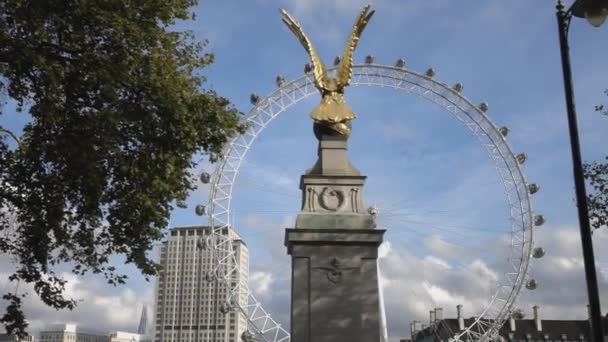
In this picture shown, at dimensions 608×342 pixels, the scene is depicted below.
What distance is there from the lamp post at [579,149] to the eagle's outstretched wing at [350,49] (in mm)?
12383

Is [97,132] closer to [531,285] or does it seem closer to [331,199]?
[331,199]

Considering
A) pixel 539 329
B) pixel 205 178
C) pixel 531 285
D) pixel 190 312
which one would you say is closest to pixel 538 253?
pixel 531 285

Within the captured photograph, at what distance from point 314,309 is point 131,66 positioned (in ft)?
26.8

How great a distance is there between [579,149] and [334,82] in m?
13.5

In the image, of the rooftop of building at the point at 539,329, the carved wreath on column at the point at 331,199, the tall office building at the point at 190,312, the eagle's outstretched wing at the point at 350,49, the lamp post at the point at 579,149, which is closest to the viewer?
the lamp post at the point at 579,149

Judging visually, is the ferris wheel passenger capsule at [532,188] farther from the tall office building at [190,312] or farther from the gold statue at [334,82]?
the tall office building at [190,312]

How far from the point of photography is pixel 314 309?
19.9 meters

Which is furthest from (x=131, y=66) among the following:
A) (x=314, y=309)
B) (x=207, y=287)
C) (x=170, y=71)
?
(x=207, y=287)

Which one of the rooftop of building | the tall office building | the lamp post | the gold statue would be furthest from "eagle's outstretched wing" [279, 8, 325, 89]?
the tall office building

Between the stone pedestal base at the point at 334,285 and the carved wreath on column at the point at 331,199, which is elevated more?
the carved wreath on column at the point at 331,199

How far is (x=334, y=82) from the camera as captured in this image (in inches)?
953

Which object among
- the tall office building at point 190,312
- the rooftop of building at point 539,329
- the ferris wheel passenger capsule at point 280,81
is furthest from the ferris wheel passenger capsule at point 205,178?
the tall office building at point 190,312

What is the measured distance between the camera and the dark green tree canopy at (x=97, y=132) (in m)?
16.7

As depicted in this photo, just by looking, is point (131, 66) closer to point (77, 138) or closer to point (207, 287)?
point (77, 138)
